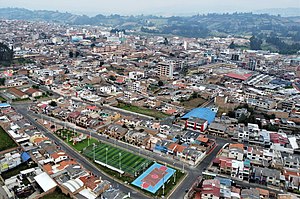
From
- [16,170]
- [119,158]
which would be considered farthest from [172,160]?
[16,170]

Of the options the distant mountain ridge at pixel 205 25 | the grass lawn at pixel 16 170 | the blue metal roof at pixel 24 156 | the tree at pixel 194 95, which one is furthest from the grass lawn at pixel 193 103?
the distant mountain ridge at pixel 205 25

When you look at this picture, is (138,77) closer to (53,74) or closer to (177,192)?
(53,74)

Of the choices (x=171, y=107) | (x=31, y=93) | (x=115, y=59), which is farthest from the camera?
(x=115, y=59)

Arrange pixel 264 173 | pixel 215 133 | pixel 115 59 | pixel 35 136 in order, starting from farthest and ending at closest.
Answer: pixel 115 59 < pixel 215 133 < pixel 35 136 < pixel 264 173

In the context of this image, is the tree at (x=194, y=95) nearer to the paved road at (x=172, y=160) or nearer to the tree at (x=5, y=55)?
the paved road at (x=172, y=160)

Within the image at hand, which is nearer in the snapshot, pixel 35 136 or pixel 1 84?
pixel 35 136

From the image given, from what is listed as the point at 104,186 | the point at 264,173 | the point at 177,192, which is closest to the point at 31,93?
the point at 104,186
